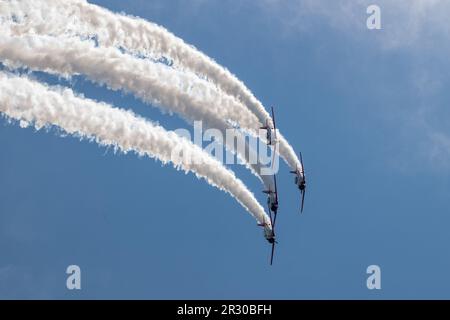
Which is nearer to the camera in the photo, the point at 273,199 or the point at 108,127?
the point at 108,127

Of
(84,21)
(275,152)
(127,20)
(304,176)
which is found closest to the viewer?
(84,21)

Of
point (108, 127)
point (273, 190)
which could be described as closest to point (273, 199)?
point (273, 190)

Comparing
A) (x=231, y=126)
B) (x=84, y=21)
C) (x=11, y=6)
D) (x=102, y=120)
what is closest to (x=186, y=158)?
Result: (x=231, y=126)

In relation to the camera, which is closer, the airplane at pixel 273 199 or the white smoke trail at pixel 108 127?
the white smoke trail at pixel 108 127

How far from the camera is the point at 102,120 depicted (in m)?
32.0

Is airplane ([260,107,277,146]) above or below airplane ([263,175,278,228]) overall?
above

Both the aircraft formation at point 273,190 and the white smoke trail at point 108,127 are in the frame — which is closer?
the white smoke trail at point 108,127

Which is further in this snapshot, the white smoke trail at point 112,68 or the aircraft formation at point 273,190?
the aircraft formation at point 273,190

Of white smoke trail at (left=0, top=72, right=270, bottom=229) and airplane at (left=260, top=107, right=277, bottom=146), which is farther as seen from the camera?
airplane at (left=260, top=107, right=277, bottom=146)

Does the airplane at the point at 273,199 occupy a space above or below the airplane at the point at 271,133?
below

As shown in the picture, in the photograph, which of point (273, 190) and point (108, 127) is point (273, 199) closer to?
point (273, 190)

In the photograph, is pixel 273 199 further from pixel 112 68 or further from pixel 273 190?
pixel 112 68
